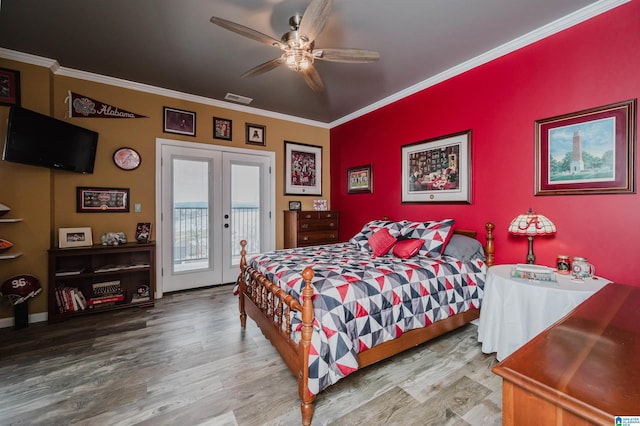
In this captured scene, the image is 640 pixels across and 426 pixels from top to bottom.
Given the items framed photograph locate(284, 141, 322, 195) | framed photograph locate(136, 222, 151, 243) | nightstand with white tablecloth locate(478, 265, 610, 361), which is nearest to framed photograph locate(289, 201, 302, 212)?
framed photograph locate(284, 141, 322, 195)

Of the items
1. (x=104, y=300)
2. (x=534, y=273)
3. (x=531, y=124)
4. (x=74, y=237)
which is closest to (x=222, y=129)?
(x=74, y=237)

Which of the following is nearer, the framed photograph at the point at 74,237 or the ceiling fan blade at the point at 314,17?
the ceiling fan blade at the point at 314,17

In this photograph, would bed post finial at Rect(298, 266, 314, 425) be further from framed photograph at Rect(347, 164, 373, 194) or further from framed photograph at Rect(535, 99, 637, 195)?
framed photograph at Rect(347, 164, 373, 194)

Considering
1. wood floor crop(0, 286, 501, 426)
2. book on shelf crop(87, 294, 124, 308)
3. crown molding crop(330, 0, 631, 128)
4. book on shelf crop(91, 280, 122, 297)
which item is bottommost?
wood floor crop(0, 286, 501, 426)

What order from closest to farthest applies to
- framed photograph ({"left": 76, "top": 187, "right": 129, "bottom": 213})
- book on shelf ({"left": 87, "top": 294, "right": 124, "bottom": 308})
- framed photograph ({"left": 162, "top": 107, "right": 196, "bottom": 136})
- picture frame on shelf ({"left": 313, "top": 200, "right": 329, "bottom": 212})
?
book on shelf ({"left": 87, "top": 294, "right": 124, "bottom": 308}) < framed photograph ({"left": 76, "top": 187, "right": 129, "bottom": 213}) < framed photograph ({"left": 162, "top": 107, "right": 196, "bottom": 136}) < picture frame on shelf ({"left": 313, "top": 200, "right": 329, "bottom": 212})

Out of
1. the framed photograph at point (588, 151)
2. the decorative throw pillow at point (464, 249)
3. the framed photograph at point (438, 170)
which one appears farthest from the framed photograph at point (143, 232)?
the framed photograph at point (588, 151)

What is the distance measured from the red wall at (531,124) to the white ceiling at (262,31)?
0.56 ft

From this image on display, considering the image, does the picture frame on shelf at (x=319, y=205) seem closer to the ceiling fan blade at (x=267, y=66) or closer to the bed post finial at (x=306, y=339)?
the ceiling fan blade at (x=267, y=66)

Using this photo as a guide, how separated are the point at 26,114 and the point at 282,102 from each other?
9.30 feet

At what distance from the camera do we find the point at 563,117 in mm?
2271

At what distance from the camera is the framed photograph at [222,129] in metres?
4.04

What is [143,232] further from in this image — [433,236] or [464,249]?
[464,249]

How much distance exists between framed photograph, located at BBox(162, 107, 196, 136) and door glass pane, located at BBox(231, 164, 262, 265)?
790 millimetres

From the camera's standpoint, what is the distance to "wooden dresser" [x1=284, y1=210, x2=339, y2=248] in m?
4.30
